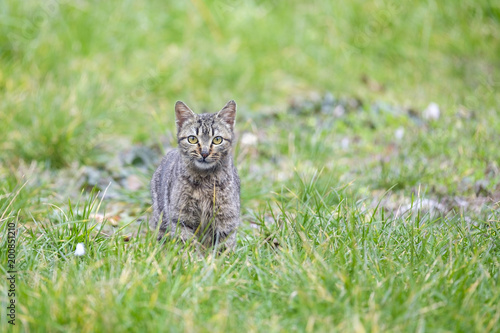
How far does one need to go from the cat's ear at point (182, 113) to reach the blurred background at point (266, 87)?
0.99 meters

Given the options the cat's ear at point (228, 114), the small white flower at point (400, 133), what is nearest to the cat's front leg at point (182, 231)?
the cat's ear at point (228, 114)

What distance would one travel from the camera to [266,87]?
7.85 m

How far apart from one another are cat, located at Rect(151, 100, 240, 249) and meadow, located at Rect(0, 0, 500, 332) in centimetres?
30

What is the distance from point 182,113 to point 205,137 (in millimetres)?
360

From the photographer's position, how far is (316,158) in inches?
233

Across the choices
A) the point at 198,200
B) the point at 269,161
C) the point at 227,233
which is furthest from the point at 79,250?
the point at 269,161

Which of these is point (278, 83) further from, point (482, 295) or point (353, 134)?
point (482, 295)

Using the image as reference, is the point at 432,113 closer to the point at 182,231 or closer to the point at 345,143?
the point at 345,143

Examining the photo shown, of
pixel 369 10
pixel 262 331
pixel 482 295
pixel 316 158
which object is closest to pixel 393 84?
pixel 369 10

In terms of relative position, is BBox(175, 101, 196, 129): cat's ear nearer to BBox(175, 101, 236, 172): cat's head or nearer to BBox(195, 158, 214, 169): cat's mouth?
BBox(175, 101, 236, 172): cat's head

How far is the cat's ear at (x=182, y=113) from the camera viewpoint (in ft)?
14.4

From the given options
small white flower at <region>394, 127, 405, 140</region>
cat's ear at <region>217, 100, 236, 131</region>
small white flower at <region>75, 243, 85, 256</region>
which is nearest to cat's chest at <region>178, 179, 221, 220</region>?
cat's ear at <region>217, 100, 236, 131</region>

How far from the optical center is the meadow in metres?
3.06

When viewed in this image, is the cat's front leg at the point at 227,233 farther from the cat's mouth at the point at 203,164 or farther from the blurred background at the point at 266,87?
the blurred background at the point at 266,87
